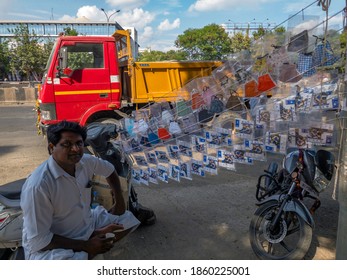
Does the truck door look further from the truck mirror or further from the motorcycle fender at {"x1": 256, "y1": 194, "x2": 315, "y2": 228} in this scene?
the motorcycle fender at {"x1": 256, "y1": 194, "x2": 315, "y2": 228}

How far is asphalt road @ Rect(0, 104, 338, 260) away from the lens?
8.77 feet

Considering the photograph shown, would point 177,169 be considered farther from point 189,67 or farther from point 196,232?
point 189,67

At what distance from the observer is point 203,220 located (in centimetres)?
326

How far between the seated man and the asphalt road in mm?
765

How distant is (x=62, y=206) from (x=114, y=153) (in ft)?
3.68

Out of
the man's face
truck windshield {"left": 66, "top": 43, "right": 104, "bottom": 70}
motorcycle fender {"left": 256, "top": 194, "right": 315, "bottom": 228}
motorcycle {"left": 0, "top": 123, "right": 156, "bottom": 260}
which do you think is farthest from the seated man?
truck windshield {"left": 66, "top": 43, "right": 104, "bottom": 70}

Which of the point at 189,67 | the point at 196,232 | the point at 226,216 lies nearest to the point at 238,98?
the point at 226,216

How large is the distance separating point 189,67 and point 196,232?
15.4ft

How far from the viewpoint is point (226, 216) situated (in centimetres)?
336

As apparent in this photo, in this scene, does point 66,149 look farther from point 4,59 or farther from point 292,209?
point 4,59

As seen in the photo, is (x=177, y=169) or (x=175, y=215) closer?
(x=177, y=169)

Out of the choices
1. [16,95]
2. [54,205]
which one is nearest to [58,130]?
[54,205]
